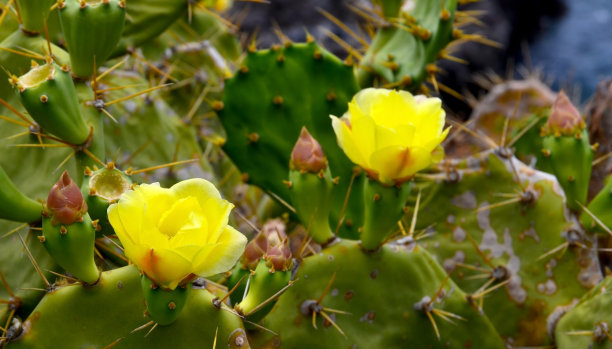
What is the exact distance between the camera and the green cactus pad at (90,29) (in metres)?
1.11

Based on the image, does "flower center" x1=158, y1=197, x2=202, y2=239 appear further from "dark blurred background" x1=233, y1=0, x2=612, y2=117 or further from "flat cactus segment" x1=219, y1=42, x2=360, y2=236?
"dark blurred background" x1=233, y1=0, x2=612, y2=117

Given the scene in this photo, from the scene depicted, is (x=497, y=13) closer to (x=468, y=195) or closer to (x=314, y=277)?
(x=468, y=195)

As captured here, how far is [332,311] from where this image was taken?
1.14m

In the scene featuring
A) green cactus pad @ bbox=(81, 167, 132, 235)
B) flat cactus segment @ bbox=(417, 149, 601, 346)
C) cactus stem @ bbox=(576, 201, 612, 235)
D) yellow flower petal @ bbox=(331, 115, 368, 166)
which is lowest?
flat cactus segment @ bbox=(417, 149, 601, 346)

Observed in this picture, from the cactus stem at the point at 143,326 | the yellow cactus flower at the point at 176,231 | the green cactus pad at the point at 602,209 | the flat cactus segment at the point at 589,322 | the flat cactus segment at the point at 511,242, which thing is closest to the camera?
the yellow cactus flower at the point at 176,231

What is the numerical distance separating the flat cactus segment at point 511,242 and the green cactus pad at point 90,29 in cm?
76

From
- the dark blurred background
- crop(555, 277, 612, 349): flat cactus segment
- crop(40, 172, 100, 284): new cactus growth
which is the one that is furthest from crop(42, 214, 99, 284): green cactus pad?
the dark blurred background

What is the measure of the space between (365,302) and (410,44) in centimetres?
70

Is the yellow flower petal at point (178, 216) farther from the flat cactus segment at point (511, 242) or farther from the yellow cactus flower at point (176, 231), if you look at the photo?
the flat cactus segment at point (511, 242)

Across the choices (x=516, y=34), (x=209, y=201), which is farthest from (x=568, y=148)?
(x=516, y=34)

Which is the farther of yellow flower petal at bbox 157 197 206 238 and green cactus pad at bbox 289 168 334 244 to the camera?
green cactus pad at bbox 289 168 334 244

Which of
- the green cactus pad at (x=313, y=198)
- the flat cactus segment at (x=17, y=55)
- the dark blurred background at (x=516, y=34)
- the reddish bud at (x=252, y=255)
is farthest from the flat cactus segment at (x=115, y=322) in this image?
the dark blurred background at (x=516, y=34)

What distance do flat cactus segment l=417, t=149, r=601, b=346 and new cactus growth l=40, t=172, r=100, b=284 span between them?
2.68 feet

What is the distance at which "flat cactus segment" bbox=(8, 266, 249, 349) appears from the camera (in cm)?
96
